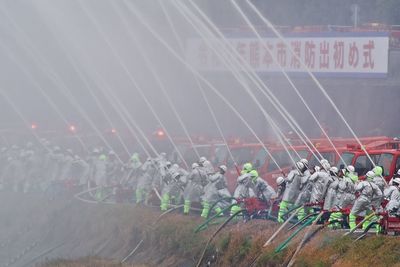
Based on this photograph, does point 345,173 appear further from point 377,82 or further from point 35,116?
point 35,116

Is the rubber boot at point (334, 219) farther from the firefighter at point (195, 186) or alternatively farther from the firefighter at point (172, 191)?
the firefighter at point (172, 191)

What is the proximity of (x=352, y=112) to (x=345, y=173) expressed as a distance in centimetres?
2300

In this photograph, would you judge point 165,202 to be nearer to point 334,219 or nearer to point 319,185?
point 319,185

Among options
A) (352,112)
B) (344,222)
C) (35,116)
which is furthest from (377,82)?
(35,116)

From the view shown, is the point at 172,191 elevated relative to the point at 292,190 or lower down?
lower down

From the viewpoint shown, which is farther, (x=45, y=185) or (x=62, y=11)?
(x=62, y=11)

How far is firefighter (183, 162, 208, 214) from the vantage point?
30219 mm

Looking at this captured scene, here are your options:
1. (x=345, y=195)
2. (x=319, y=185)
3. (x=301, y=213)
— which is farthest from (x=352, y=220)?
(x=301, y=213)

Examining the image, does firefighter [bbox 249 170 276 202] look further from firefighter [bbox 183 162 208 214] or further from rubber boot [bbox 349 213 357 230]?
rubber boot [bbox 349 213 357 230]

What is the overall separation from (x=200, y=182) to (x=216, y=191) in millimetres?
946

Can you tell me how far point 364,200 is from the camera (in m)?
23.6

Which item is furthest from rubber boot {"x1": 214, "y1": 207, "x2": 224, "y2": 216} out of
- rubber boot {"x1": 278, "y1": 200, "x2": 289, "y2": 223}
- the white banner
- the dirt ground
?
the white banner

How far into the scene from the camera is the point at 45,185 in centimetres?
4069

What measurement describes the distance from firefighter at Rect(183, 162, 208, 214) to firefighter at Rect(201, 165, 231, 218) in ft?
2.22
